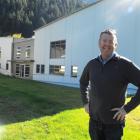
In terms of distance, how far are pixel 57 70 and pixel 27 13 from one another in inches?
1942

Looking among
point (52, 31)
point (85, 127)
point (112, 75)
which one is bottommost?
point (85, 127)

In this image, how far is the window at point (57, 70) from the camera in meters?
43.4

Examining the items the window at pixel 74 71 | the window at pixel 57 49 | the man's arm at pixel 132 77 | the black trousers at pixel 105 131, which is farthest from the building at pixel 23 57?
the man's arm at pixel 132 77

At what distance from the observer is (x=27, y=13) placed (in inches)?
3605

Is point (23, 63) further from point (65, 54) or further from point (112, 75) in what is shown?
point (112, 75)

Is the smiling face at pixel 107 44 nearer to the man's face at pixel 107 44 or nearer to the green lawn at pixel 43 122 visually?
the man's face at pixel 107 44

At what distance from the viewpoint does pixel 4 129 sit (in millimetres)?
8562

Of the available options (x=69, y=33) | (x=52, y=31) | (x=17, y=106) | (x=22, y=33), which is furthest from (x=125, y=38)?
(x=22, y=33)

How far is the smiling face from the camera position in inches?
182

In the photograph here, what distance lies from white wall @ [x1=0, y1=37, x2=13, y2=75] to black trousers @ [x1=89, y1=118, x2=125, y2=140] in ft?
182

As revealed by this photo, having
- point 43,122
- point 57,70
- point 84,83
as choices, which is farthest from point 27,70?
point 84,83

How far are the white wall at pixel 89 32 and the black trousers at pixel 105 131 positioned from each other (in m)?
27.2

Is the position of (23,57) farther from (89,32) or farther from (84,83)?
(84,83)

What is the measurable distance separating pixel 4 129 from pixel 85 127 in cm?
193
